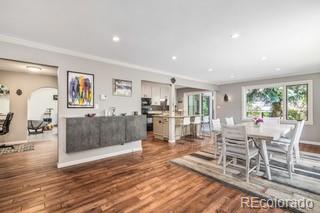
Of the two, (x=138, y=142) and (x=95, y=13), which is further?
(x=138, y=142)

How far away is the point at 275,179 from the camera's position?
8.98ft

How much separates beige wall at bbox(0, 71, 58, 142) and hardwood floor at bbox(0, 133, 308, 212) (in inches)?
102

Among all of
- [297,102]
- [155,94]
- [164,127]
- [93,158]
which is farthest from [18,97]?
[297,102]

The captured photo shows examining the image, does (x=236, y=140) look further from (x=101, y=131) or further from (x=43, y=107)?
(x=43, y=107)

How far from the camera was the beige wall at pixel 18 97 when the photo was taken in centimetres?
550

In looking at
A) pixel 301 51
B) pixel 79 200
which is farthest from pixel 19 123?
pixel 301 51

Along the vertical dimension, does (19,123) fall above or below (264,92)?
below

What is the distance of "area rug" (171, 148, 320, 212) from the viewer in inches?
87.4

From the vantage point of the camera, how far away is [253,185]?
99.7 inches

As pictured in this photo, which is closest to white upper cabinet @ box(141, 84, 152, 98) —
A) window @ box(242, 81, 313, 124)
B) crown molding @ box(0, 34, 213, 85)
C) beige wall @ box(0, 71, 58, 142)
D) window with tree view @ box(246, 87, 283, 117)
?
crown molding @ box(0, 34, 213, 85)

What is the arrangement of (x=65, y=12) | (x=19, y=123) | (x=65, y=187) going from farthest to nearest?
(x=19, y=123), (x=65, y=187), (x=65, y=12)

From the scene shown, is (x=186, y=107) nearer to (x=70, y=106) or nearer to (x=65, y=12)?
(x=70, y=106)

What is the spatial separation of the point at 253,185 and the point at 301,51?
3.24 m

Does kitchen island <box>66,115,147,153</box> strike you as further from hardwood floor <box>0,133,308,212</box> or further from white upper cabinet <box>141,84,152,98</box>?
white upper cabinet <box>141,84,152,98</box>
